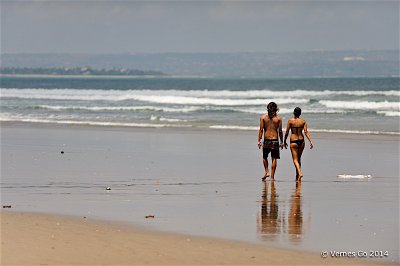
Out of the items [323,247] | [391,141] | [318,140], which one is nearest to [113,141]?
[318,140]

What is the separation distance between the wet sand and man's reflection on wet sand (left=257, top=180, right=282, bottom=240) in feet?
0.04

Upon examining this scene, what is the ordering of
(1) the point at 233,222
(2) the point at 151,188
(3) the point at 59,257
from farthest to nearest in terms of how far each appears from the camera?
(2) the point at 151,188 < (1) the point at 233,222 < (3) the point at 59,257

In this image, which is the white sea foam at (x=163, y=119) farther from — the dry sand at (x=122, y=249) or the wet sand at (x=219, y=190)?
the dry sand at (x=122, y=249)

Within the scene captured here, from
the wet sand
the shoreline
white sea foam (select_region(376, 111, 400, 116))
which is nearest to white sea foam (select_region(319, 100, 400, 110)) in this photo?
white sea foam (select_region(376, 111, 400, 116))

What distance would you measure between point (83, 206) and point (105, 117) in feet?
81.4

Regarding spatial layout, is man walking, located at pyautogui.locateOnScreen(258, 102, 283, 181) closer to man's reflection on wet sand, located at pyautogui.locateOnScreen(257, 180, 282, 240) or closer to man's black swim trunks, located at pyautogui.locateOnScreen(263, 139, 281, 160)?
man's black swim trunks, located at pyautogui.locateOnScreen(263, 139, 281, 160)

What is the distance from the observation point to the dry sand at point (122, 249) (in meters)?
8.62

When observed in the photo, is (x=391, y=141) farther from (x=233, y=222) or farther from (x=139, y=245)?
(x=139, y=245)

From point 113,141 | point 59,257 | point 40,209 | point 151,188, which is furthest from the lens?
point 113,141

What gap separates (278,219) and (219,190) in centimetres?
262

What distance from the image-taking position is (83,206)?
11906 millimetres

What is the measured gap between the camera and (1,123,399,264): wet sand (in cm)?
1024

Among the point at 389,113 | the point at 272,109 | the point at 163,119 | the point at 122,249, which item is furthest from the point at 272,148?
the point at 389,113

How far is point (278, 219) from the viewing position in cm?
1085
